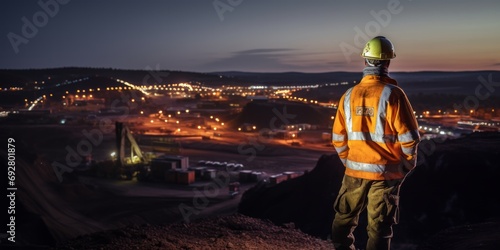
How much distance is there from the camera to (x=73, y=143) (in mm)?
46125

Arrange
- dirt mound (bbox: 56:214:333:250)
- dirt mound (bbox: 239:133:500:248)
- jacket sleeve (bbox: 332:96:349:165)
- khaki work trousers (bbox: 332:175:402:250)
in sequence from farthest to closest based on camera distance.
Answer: dirt mound (bbox: 239:133:500:248) → dirt mound (bbox: 56:214:333:250) → jacket sleeve (bbox: 332:96:349:165) → khaki work trousers (bbox: 332:175:402:250)

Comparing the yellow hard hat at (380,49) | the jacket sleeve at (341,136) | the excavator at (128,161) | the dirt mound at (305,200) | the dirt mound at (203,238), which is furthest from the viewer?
the excavator at (128,161)

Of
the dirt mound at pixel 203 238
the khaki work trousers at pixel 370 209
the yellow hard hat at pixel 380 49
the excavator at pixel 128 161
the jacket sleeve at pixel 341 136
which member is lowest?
the excavator at pixel 128 161

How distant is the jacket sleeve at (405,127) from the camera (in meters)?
5.00

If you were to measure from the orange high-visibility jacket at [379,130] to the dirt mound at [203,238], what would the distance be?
8.58 ft

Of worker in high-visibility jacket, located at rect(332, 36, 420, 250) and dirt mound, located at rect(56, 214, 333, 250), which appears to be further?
dirt mound, located at rect(56, 214, 333, 250)

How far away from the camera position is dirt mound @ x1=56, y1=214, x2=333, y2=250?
7.11 meters

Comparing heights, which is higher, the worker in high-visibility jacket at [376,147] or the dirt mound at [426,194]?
the worker in high-visibility jacket at [376,147]

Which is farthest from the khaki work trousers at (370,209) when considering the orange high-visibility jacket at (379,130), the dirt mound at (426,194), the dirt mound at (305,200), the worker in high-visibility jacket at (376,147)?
the dirt mound at (305,200)

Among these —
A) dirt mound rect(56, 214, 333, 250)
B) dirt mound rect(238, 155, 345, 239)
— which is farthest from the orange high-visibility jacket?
dirt mound rect(238, 155, 345, 239)

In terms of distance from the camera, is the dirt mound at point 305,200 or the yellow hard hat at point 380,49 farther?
the dirt mound at point 305,200

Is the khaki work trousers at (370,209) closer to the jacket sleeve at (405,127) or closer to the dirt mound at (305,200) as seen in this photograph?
the jacket sleeve at (405,127)

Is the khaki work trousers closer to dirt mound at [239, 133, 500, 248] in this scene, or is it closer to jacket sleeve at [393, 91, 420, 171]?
jacket sleeve at [393, 91, 420, 171]

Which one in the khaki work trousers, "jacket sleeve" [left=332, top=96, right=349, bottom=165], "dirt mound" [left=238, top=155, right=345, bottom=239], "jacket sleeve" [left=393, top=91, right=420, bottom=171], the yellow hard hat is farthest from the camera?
"dirt mound" [left=238, top=155, right=345, bottom=239]
